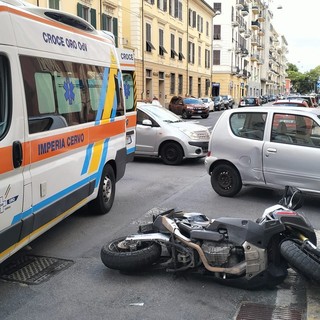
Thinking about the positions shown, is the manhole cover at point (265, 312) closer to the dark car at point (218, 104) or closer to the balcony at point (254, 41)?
the dark car at point (218, 104)

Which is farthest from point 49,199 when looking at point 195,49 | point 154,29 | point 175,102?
point 195,49

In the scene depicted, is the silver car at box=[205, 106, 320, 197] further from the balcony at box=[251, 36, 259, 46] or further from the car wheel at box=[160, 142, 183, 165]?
the balcony at box=[251, 36, 259, 46]

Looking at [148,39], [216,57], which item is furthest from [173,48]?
[216,57]

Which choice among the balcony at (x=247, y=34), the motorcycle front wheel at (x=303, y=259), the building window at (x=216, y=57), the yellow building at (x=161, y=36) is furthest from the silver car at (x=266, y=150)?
the balcony at (x=247, y=34)

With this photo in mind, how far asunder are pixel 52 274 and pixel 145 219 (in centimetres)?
210

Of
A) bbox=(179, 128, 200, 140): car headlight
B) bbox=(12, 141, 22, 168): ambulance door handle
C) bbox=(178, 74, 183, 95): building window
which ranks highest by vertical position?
bbox=(178, 74, 183, 95): building window

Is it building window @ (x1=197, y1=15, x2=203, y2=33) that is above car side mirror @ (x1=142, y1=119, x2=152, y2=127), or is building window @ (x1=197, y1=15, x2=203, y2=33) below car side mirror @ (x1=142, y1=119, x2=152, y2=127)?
above

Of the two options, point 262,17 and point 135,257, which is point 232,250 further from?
point 262,17

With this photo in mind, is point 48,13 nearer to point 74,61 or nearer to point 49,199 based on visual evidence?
point 74,61

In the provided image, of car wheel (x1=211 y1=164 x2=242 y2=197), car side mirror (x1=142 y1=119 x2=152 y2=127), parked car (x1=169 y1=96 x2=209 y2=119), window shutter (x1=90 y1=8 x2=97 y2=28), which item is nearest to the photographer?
car wheel (x1=211 y1=164 x2=242 y2=197)

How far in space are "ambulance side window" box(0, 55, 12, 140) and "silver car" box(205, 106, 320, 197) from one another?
4345 mm

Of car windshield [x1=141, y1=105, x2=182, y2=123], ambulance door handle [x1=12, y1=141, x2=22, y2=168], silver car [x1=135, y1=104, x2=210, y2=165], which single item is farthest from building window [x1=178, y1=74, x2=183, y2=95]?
ambulance door handle [x1=12, y1=141, x2=22, y2=168]

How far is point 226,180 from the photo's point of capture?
7574 mm

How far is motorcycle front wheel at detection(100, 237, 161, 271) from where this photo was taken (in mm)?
4102
